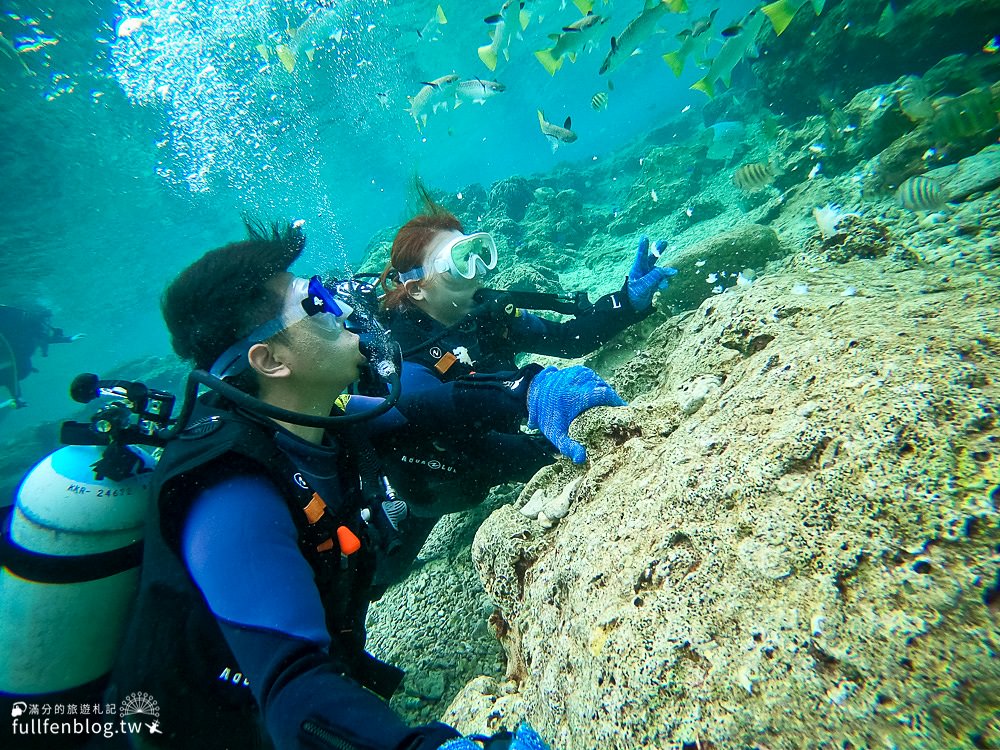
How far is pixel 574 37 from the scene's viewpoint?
8.07 meters

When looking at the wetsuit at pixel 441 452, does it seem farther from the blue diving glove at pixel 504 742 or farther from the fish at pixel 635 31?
the fish at pixel 635 31

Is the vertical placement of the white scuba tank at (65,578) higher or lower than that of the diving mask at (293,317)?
lower

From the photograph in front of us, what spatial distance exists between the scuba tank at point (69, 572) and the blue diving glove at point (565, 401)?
6.27 feet

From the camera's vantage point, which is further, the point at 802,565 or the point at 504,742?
the point at 504,742

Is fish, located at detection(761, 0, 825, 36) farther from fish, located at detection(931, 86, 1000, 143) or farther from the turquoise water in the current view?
the turquoise water

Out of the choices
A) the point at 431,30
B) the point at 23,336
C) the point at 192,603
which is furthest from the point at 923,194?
the point at 431,30

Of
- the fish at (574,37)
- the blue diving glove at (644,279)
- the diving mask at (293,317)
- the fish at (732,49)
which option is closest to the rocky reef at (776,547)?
the blue diving glove at (644,279)

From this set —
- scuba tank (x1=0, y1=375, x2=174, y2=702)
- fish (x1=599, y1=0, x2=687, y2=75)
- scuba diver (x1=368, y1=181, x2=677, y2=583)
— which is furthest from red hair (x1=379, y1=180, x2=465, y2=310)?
fish (x1=599, y1=0, x2=687, y2=75)

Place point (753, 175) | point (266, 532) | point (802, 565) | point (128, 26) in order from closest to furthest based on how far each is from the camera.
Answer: point (802, 565) → point (266, 532) → point (753, 175) → point (128, 26)

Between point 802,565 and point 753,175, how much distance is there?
6699 mm

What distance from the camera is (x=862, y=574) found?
3.05ft

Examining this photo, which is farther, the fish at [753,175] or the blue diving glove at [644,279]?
the fish at [753,175]

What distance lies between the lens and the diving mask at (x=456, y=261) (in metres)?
3.69

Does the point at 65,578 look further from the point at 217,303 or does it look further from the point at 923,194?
the point at 923,194
